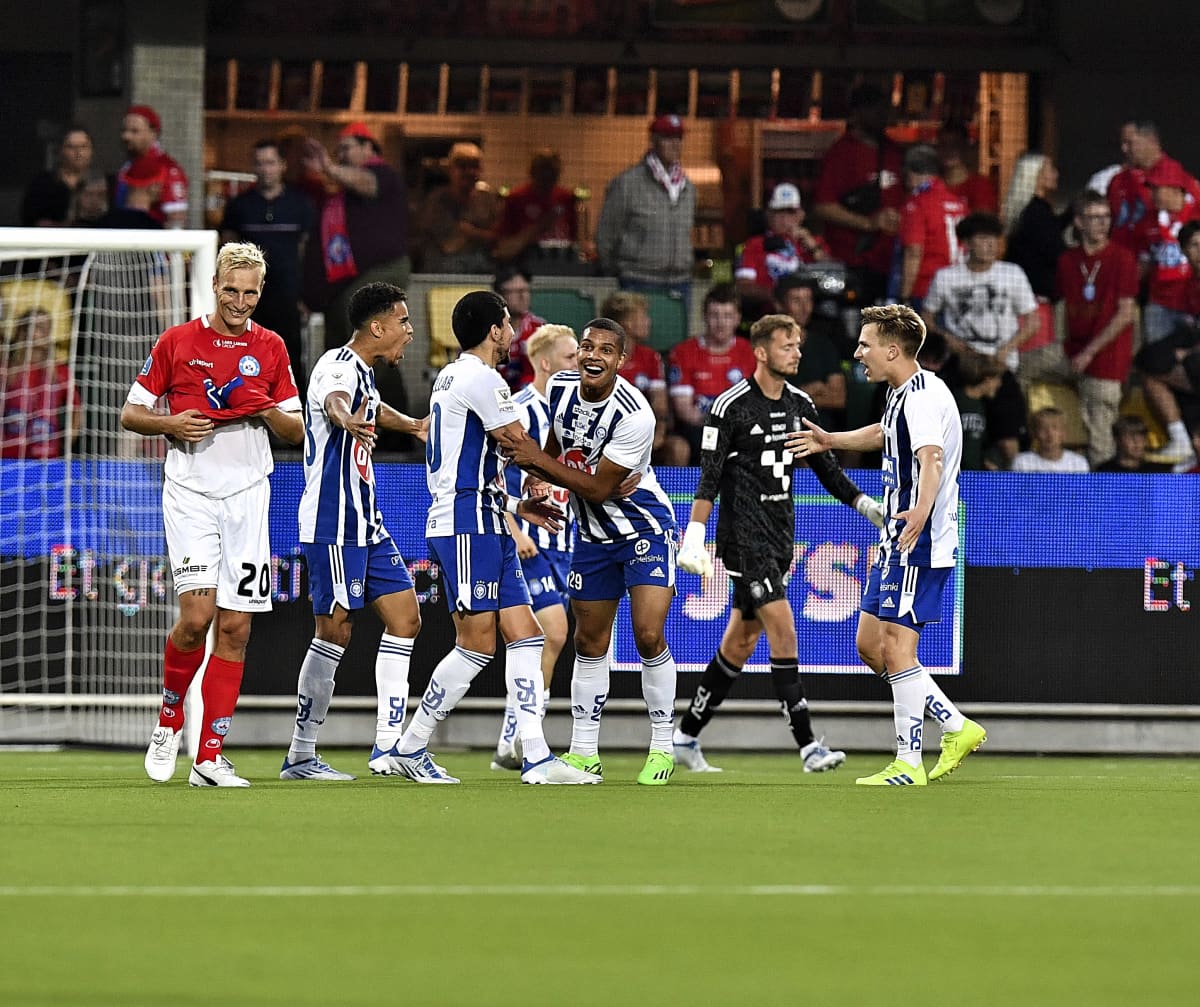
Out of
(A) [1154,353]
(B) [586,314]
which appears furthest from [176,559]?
(A) [1154,353]

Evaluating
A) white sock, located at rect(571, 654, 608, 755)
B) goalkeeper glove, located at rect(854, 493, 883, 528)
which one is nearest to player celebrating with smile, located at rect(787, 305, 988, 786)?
goalkeeper glove, located at rect(854, 493, 883, 528)

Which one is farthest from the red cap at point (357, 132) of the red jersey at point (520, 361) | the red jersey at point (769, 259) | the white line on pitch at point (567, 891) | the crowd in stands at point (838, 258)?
the white line on pitch at point (567, 891)

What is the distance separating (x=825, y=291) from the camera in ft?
45.5

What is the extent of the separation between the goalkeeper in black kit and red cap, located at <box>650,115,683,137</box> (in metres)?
4.55

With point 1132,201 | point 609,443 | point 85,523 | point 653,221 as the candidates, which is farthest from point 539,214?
point 609,443

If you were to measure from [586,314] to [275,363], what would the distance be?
5.01 meters

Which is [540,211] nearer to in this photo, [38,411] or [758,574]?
[38,411]

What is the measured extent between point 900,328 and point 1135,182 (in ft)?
19.9

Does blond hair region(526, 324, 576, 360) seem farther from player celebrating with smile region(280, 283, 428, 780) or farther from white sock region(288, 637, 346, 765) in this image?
white sock region(288, 637, 346, 765)

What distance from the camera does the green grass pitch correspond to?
4.05 metres

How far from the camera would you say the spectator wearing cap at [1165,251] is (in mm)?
13789

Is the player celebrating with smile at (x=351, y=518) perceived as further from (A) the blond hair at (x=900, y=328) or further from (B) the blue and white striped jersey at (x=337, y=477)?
(A) the blond hair at (x=900, y=328)

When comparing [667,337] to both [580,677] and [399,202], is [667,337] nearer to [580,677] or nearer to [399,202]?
[399,202]

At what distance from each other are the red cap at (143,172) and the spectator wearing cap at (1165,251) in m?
6.60
